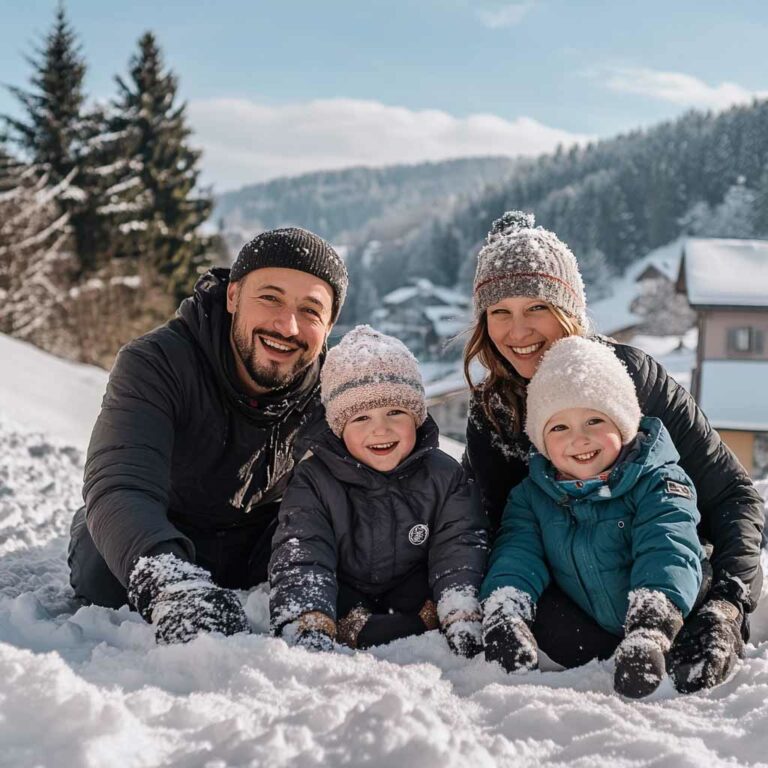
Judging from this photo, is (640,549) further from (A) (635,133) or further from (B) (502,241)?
(A) (635,133)

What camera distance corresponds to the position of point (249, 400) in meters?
3.32

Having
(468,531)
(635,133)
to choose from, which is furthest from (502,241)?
(635,133)

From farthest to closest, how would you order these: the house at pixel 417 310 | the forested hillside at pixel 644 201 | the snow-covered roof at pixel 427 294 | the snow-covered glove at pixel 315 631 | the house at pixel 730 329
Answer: the forested hillside at pixel 644 201 < the snow-covered roof at pixel 427 294 < the house at pixel 417 310 < the house at pixel 730 329 < the snow-covered glove at pixel 315 631

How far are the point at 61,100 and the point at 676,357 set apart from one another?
3157 cm

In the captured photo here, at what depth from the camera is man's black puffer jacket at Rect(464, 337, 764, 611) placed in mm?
2777

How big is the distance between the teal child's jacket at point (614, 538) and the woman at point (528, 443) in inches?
4.3

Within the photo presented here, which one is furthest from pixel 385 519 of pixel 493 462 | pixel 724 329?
pixel 724 329

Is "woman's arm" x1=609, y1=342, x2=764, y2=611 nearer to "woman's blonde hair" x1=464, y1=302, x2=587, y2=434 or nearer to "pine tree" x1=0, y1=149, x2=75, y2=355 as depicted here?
"woman's blonde hair" x1=464, y1=302, x2=587, y2=434

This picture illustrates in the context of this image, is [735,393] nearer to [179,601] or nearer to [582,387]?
[582,387]

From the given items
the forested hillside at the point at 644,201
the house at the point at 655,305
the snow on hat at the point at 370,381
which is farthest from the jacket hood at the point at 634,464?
the forested hillside at the point at 644,201

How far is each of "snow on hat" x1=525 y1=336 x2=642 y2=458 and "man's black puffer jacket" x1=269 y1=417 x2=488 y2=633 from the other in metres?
0.40

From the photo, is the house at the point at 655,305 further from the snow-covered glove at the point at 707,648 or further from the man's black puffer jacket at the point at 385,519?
the snow-covered glove at the point at 707,648

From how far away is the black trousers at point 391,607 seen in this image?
108 inches

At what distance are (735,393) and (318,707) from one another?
21.3 meters
